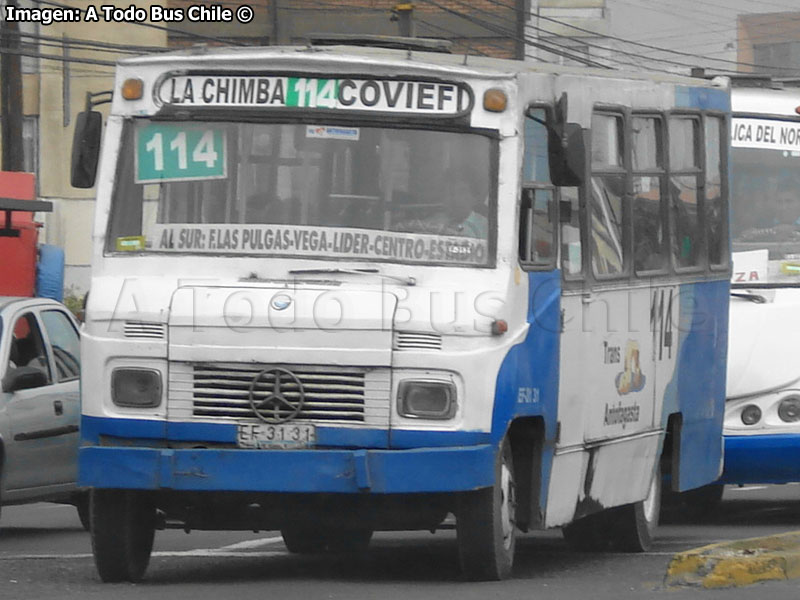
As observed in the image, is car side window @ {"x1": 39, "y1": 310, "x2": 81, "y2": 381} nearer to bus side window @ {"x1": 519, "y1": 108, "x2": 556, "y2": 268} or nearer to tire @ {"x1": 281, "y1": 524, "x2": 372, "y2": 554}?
tire @ {"x1": 281, "y1": 524, "x2": 372, "y2": 554}

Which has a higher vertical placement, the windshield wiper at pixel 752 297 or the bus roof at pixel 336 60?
the bus roof at pixel 336 60

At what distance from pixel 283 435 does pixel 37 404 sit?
13.2ft

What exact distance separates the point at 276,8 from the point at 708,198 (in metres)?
30.1

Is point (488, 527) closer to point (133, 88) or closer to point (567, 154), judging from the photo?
point (567, 154)

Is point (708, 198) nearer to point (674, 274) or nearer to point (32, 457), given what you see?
point (674, 274)

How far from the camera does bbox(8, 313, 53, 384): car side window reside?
12844mm

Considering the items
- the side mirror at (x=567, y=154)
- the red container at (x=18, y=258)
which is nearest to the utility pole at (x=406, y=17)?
the red container at (x=18, y=258)

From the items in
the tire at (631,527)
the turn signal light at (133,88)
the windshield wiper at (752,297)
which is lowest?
the tire at (631,527)

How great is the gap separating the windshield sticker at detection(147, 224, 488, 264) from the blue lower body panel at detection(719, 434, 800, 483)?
15.1 ft

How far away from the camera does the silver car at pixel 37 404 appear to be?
40.9ft

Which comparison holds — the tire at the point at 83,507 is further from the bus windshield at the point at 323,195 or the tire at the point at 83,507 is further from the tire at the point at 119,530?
the bus windshield at the point at 323,195

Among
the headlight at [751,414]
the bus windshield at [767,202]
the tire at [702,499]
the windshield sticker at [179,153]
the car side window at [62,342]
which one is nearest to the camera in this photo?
the windshield sticker at [179,153]

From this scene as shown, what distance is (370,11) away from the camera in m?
41.9

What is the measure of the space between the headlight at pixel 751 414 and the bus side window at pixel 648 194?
214cm
